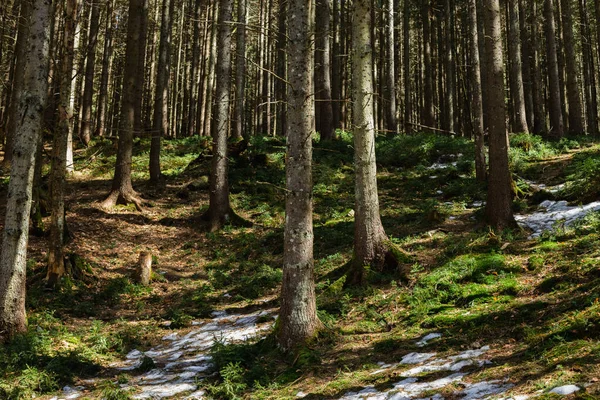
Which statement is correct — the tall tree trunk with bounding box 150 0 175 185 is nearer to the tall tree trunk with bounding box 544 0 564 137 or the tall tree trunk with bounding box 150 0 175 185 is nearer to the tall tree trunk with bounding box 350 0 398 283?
the tall tree trunk with bounding box 350 0 398 283

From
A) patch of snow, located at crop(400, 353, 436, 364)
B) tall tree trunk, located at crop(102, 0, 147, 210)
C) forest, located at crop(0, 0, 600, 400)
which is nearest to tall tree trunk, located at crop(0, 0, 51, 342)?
forest, located at crop(0, 0, 600, 400)

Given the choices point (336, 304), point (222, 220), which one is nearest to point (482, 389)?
point (336, 304)

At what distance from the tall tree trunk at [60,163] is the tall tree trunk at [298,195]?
621cm

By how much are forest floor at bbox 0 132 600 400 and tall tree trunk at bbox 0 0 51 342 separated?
635 millimetres

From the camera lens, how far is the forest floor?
5340mm

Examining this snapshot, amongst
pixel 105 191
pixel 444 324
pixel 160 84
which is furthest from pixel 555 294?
pixel 160 84

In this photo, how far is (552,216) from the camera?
426 inches

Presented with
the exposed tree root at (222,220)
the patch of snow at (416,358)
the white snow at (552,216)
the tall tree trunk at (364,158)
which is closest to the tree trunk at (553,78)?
the white snow at (552,216)

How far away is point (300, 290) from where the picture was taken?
6.68 meters

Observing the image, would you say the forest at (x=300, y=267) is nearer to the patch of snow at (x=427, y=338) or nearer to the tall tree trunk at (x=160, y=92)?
the patch of snow at (x=427, y=338)

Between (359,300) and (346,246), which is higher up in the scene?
(346,246)

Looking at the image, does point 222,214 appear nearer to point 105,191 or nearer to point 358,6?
point 105,191

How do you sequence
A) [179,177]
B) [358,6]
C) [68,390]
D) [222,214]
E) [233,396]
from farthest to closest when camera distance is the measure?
[179,177] → [222,214] → [358,6] → [68,390] → [233,396]

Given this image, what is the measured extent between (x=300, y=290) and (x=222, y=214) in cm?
873
